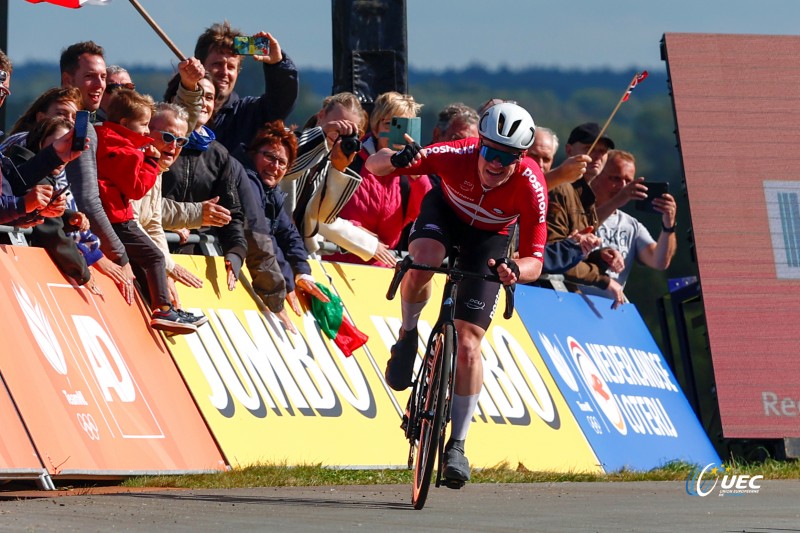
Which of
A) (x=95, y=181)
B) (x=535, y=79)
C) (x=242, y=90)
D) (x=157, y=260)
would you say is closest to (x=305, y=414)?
(x=157, y=260)

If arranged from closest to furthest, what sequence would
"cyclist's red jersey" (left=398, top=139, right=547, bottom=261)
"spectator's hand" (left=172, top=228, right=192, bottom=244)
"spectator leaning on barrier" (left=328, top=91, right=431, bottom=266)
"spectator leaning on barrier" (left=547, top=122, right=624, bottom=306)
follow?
"cyclist's red jersey" (left=398, top=139, right=547, bottom=261)
"spectator's hand" (left=172, top=228, right=192, bottom=244)
"spectator leaning on barrier" (left=328, top=91, right=431, bottom=266)
"spectator leaning on barrier" (left=547, top=122, right=624, bottom=306)

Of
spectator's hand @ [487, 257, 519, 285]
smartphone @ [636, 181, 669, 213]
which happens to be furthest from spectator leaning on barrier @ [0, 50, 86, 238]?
smartphone @ [636, 181, 669, 213]

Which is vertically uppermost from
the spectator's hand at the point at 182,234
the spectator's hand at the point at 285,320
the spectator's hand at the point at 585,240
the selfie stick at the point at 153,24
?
the selfie stick at the point at 153,24

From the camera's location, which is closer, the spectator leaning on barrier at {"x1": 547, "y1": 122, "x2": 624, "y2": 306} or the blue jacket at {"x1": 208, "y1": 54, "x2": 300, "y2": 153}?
the blue jacket at {"x1": 208, "y1": 54, "x2": 300, "y2": 153}

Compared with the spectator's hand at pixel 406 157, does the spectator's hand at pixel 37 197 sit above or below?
above

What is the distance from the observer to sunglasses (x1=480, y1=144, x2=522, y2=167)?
8828 millimetres

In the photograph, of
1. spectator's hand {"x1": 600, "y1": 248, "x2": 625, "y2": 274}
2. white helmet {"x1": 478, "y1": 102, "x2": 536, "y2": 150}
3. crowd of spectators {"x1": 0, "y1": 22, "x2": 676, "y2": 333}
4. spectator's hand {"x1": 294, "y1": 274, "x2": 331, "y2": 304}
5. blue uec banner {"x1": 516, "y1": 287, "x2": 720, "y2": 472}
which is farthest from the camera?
spectator's hand {"x1": 600, "y1": 248, "x2": 625, "y2": 274}

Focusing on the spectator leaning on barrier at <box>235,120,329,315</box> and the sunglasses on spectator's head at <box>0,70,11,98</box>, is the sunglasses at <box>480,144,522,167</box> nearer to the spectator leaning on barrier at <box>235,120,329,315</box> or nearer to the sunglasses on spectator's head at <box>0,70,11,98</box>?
the spectator leaning on barrier at <box>235,120,329,315</box>

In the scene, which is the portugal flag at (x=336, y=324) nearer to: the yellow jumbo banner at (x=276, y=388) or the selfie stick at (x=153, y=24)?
the yellow jumbo banner at (x=276, y=388)

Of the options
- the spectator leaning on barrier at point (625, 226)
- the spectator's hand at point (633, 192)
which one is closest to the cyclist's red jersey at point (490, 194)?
the spectator's hand at point (633, 192)

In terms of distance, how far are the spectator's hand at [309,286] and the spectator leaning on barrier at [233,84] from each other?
1.07 m

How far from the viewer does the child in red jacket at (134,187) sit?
9.77m

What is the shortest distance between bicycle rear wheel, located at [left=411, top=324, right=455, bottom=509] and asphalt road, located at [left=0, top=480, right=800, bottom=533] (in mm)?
160

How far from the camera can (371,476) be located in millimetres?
10648
